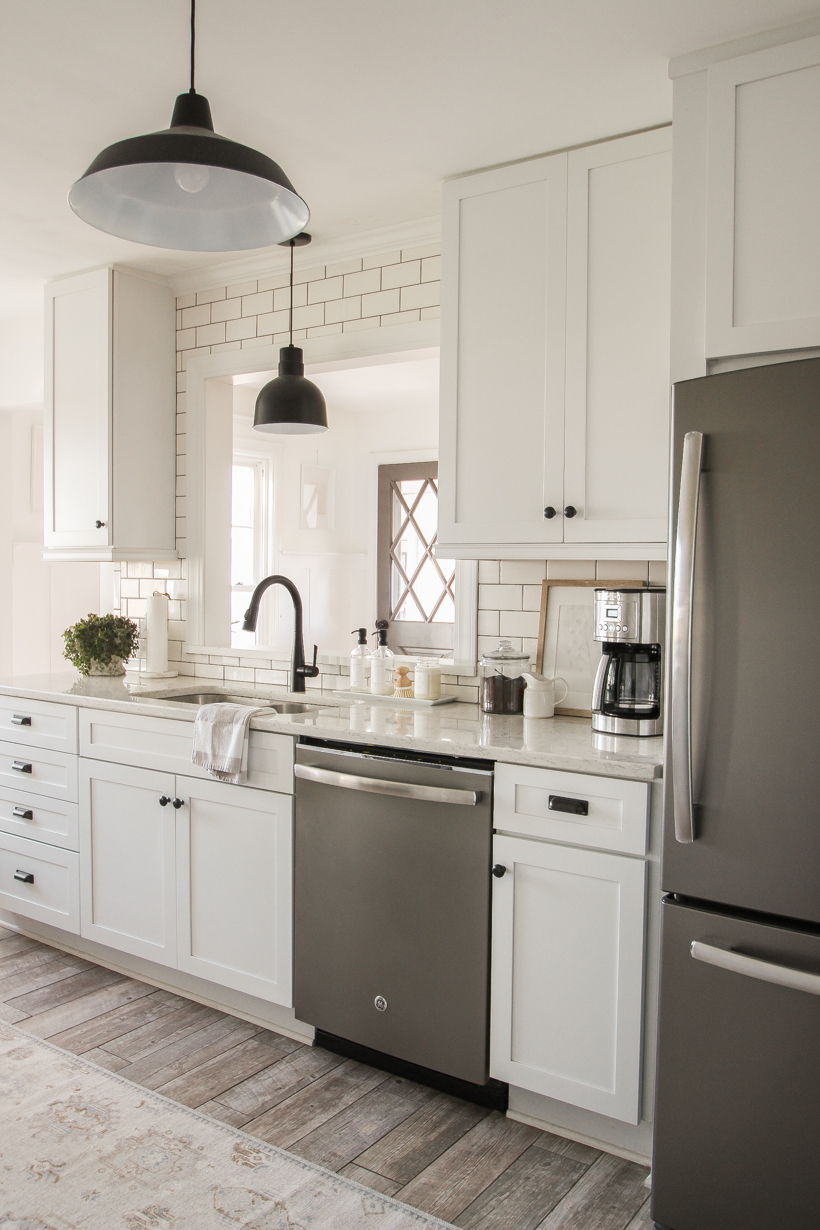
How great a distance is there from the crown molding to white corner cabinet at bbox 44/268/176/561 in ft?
0.58

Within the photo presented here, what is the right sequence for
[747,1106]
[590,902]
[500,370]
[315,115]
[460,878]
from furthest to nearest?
[500,370] → [315,115] → [460,878] → [590,902] → [747,1106]

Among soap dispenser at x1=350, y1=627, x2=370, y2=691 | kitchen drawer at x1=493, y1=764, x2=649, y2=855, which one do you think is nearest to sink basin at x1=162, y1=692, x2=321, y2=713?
soap dispenser at x1=350, y1=627, x2=370, y2=691

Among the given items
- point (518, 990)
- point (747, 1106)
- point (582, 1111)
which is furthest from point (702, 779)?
point (582, 1111)

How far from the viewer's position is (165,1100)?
2.21 m

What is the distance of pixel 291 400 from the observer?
9.70ft

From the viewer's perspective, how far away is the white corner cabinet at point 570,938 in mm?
1907

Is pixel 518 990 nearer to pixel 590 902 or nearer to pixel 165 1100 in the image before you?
pixel 590 902

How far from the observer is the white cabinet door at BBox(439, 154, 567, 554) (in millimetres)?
2385

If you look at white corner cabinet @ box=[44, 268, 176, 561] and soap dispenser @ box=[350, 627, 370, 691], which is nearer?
soap dispenser @ box=[350, 627, 370, 691]

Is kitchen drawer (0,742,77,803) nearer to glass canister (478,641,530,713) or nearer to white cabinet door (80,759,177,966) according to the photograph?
white cabinet door (80,759,177,966)

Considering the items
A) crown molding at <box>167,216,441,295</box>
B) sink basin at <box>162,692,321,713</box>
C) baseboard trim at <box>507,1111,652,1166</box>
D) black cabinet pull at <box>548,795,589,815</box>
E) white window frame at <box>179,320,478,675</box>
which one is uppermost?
crown molding at <box>167,216,441,295</box>

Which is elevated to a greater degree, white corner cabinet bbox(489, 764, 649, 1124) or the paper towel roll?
the paper towel roll

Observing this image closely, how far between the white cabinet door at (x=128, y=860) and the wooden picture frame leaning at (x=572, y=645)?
121 cm

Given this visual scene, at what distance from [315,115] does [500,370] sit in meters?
0.81
